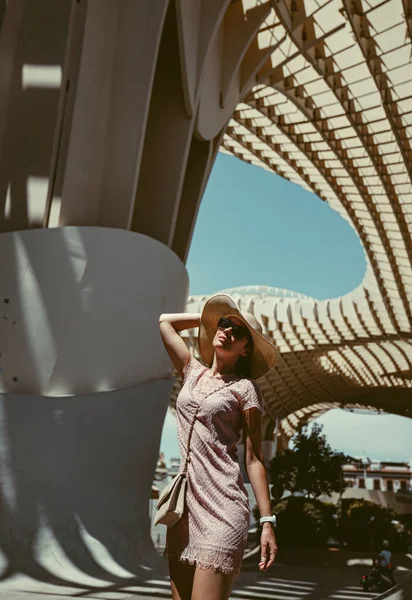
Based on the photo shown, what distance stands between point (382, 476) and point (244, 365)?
146m

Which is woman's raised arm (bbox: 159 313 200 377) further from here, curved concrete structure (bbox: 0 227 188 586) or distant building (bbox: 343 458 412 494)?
Result: distant building (bbox: 343 458 412 494)

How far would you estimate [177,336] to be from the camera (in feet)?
11.2

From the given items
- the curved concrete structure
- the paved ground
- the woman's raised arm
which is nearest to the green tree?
the paved ground

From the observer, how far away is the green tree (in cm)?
3947

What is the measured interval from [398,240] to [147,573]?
30943mm

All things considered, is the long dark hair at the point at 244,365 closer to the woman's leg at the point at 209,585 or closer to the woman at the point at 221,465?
the woman at the point at 221,465

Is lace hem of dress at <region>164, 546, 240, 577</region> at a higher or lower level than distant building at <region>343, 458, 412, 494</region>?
higher

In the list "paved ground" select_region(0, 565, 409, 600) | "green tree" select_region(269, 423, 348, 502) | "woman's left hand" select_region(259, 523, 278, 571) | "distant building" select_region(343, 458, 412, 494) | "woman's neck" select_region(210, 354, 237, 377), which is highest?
"woman's neck" select_region(210, 354, 237, 377)

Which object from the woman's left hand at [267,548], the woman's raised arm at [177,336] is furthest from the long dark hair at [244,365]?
the woman's left hand at [267,548]

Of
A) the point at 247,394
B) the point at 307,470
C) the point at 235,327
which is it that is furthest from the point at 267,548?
the point at 307,470

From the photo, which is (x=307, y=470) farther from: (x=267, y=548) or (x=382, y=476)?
(x=382, y=476)

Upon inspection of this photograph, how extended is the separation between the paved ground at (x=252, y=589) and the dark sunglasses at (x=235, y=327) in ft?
19.4

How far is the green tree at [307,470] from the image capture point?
39.5 m

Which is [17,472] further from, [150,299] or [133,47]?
[133,47]
